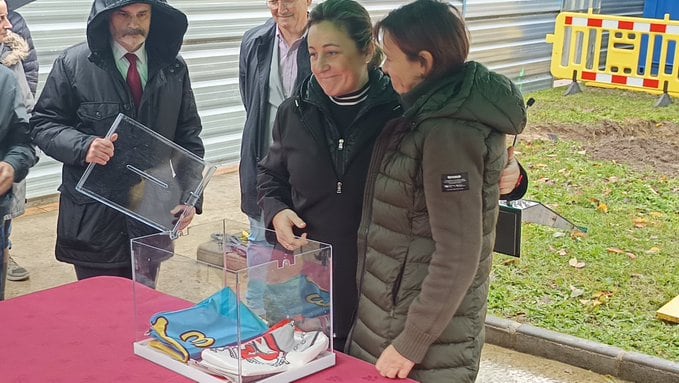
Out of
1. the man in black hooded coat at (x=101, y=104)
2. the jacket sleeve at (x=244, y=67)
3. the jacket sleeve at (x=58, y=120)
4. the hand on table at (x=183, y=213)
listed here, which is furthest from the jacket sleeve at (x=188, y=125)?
the jacket sleeve at (x=244, y=67)

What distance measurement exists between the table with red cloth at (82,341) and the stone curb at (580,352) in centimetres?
243

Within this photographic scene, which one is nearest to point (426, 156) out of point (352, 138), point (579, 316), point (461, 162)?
point (461, 162)

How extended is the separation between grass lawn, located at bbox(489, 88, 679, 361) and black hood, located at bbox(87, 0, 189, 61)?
243 cm

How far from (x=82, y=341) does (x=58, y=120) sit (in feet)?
3.91

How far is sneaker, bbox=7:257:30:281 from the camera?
17.9ft

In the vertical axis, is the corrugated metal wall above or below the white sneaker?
Answer: below

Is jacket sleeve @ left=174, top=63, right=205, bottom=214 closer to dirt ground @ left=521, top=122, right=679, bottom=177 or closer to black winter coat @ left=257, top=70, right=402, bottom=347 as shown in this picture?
black winter coat @ left=257, top=70, right=402, bottom=347

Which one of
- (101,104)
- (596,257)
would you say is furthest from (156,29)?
(596,257)

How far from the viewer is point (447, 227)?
2.23 metres

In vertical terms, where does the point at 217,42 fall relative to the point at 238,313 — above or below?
below

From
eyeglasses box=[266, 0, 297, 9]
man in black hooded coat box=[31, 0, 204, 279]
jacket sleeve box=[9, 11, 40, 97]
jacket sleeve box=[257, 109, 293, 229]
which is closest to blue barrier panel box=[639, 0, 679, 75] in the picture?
jacket sleeve box=[9, 11, 40, 97]

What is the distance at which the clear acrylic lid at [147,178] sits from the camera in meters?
3.09

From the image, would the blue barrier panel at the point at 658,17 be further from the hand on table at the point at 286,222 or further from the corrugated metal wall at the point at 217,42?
the hand on table at the point at 286,222

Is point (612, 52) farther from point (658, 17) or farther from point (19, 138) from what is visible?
point (19, 138)
